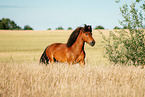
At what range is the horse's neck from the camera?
7.63 meters

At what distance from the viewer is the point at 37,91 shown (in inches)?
199

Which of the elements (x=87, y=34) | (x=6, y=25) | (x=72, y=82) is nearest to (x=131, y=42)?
(x=87, y=34)

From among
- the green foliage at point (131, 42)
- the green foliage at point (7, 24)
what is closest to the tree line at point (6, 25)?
the green foliage at point (7, 24)

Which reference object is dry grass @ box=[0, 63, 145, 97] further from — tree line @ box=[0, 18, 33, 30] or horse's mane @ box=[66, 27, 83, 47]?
tree line @ box=[0, 18, 33, 30]

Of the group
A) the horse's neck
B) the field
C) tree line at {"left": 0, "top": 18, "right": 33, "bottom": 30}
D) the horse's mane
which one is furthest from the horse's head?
tree line at {"left": 0, "top": 18, "right": 33, "bottom": 30}

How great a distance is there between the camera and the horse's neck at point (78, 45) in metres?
7.63

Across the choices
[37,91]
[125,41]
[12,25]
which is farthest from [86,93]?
[12,25]

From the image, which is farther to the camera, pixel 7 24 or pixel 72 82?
pixel 7 24

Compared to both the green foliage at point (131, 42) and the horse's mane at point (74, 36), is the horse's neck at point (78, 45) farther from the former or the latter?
the green foliage at point (131, 42)

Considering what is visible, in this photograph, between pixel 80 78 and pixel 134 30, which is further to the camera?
pixel 134 30

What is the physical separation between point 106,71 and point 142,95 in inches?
81.2

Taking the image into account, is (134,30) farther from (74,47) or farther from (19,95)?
(19,95)

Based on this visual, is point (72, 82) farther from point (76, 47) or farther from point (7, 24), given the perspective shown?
point (7, 24)

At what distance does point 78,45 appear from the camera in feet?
25.3
